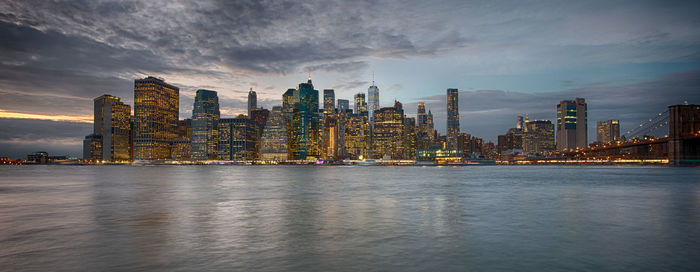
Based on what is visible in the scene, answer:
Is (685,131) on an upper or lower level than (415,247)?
upper

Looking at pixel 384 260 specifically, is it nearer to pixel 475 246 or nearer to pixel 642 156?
Result: pixel 475 246

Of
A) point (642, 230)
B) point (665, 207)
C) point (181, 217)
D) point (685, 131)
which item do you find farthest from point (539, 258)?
point (685, 131)

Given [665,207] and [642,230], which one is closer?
[642,230]

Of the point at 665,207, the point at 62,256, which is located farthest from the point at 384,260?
the point at 665,207

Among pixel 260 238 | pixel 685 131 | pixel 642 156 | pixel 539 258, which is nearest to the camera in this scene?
pixel 539 258

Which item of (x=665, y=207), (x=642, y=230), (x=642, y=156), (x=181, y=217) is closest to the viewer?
(x=642, y=230)

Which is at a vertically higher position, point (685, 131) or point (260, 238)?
point (685, 131)

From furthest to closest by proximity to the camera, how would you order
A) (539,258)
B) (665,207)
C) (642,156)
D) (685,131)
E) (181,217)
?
1. (642,156)
2. (685,131)
3. (665,207)
4. (181,217)
5. (539,258)

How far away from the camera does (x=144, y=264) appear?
16.4 meters

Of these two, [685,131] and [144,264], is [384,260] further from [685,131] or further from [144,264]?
[685,131]

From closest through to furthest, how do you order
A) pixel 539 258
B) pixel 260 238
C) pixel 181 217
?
pixel 539 258
pixel 260 238
pixel 181 217

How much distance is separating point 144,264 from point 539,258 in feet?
51.1

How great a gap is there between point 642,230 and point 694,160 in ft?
528

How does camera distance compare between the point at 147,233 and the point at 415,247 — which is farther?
the point at 147,233
